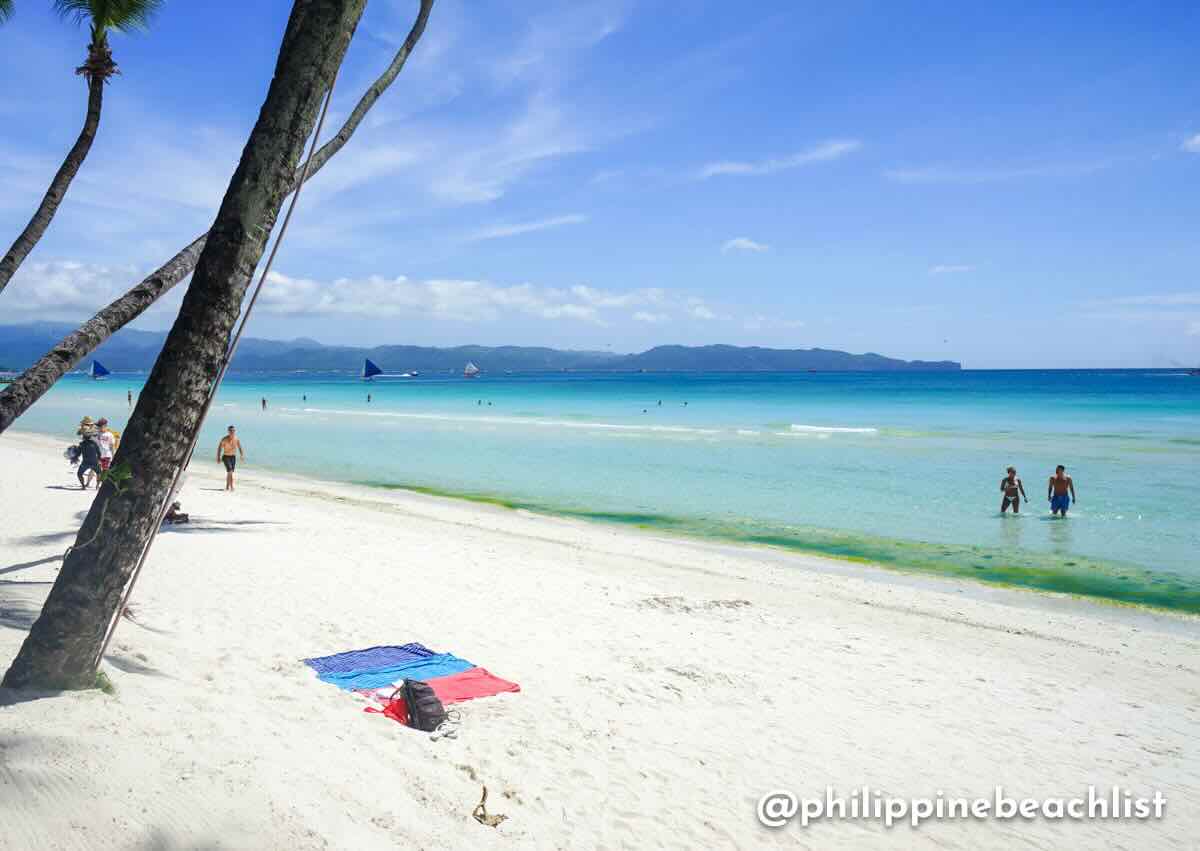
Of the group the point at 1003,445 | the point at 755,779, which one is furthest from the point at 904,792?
the point at 1003,445

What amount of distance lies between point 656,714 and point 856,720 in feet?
6.13

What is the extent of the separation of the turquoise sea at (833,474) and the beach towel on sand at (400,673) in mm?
10765

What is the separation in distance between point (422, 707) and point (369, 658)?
1831 millimetres

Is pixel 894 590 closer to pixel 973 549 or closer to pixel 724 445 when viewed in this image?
pixel 973 549

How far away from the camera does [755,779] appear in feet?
19.0

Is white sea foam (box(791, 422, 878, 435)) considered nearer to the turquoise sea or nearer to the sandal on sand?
the turquoise sea

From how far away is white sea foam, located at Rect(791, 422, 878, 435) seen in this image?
4809 cm

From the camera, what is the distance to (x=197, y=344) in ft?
13.5

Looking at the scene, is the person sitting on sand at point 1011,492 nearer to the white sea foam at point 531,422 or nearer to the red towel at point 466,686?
the red towel at point 466,686

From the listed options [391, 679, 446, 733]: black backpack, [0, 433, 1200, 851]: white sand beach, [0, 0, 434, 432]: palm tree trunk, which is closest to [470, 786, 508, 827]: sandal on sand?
[0, 433, 1200, 851]: white sand beach

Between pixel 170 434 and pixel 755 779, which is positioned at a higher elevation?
pixel 170 434

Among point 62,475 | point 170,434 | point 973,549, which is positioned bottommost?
point 973,549

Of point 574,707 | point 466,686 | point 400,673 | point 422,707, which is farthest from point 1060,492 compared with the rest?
point 422,707

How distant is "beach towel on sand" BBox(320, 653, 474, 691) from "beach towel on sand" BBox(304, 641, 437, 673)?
91mm
